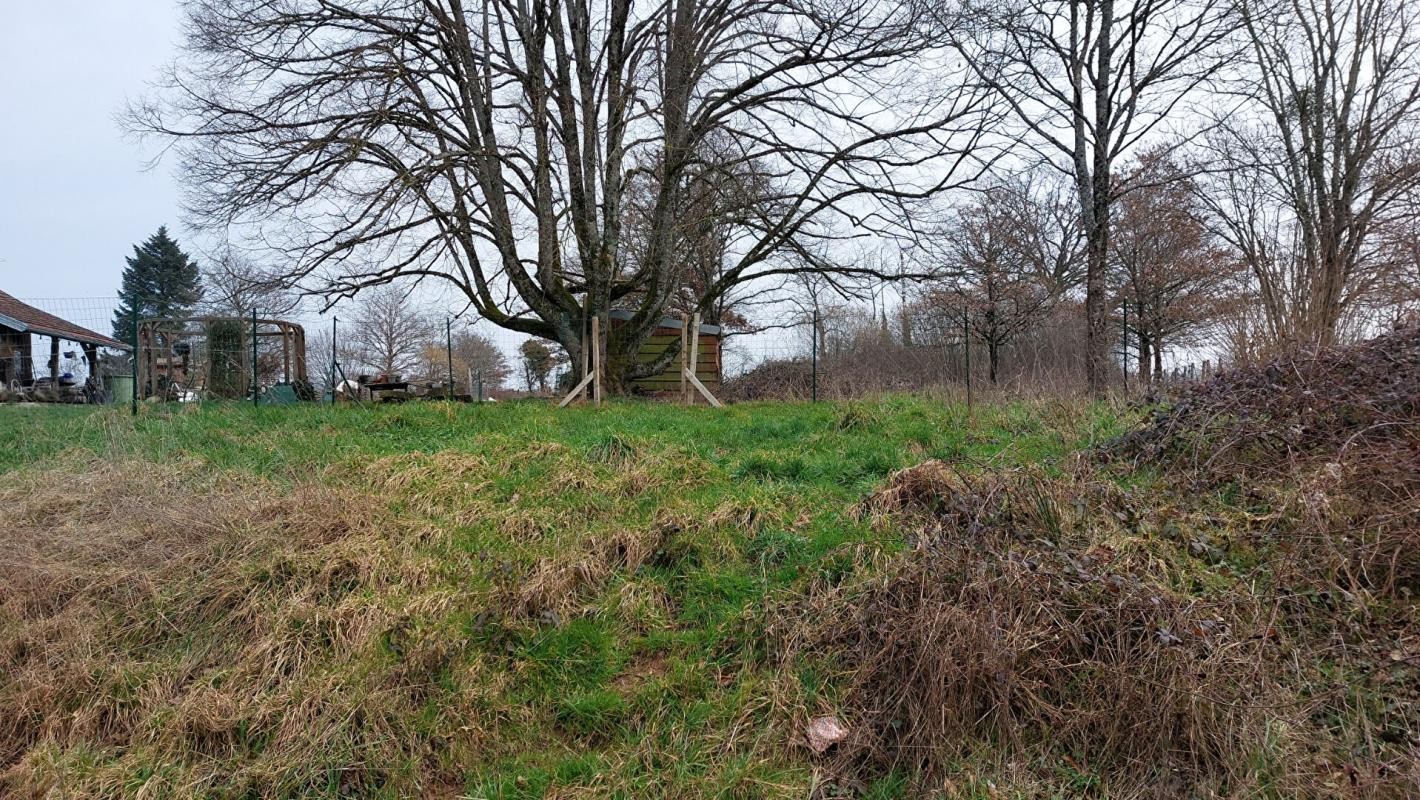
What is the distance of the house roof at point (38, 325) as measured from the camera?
19828mm

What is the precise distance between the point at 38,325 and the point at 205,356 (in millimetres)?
15173

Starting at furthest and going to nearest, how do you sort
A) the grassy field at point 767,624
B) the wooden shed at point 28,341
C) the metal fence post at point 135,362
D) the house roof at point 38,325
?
the house roof at point 38,325 < the wooden shed at point 28,341 < the metal fence post at point 135,362 < the grassy field at point 767,624

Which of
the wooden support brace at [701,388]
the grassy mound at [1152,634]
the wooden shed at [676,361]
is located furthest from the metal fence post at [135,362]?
the grassy mound at [1152,634]

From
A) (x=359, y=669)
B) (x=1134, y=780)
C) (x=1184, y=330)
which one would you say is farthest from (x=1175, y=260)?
(x=359, y=669)

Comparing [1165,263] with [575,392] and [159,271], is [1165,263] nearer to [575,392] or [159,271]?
[575,392]

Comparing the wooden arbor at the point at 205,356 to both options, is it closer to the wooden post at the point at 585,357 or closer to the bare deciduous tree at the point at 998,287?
the wooden post at the point at 585,357

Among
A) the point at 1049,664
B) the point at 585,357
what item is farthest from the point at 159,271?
the point at 1049,664

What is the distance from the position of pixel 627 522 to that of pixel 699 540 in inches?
26.0

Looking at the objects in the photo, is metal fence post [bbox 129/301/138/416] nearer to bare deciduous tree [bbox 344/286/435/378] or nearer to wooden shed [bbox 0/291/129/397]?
wooden shed [bbox 0/291/129/397]

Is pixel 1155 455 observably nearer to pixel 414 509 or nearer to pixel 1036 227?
pixel 414 509

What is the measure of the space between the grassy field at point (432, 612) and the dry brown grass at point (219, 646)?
0.01 metres

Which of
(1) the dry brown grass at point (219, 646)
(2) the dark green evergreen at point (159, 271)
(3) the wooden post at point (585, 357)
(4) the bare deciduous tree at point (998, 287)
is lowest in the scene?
(1) the dry brown grass at point (219, 646)

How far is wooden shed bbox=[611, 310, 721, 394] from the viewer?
15.0 m

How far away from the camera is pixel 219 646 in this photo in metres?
3.58
